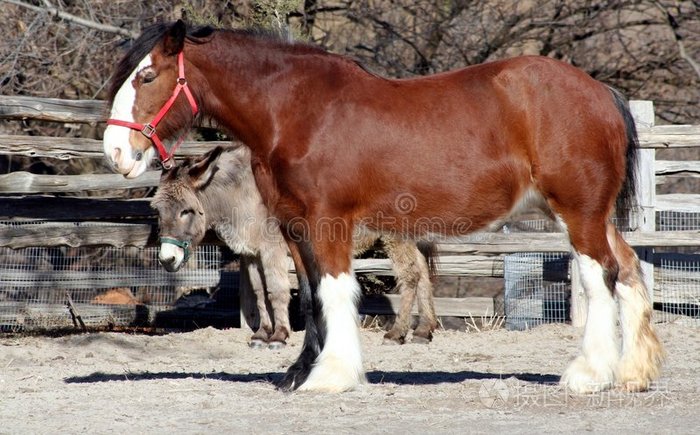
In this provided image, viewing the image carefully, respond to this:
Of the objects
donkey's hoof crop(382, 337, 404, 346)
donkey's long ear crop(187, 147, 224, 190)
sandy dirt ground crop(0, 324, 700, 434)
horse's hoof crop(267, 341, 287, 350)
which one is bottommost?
sandy dirt ground crop(0, 324, 700, 434)

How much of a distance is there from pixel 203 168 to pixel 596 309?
4462 millimetres

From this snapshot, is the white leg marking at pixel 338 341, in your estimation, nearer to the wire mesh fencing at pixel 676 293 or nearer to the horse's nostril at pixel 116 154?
the horse's nostril at pixel 116 154

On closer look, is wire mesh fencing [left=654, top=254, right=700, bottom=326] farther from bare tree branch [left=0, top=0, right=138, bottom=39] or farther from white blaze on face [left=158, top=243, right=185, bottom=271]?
bare tree branch [left=0, top=0, right=138, bottom=39]

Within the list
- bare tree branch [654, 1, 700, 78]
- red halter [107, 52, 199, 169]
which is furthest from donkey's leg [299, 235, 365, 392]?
bare tree branch [654, 1, 700, 78]

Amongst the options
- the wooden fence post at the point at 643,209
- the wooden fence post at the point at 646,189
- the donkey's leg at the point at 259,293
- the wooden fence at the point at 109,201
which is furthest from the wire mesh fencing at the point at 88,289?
the wooden fence post at the point at 646,189

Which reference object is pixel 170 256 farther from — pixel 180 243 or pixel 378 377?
pixel 378 377

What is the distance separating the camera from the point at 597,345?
5598 mm

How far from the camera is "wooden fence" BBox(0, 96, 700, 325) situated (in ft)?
30.4

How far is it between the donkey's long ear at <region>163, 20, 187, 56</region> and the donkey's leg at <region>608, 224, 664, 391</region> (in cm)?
289

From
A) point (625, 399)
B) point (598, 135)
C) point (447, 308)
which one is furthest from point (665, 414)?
point (447, 308)

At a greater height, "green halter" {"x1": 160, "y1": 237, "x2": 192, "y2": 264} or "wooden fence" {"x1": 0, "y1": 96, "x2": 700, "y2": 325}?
"wooden fence" {"x1": 0, "y1": 96, "x2": 700, "y2": 325}

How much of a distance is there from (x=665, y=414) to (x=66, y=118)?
6.55 m

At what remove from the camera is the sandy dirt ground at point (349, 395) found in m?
4.86

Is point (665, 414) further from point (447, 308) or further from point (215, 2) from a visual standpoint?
point (215, 2)
